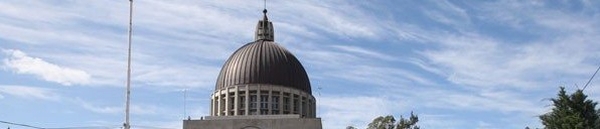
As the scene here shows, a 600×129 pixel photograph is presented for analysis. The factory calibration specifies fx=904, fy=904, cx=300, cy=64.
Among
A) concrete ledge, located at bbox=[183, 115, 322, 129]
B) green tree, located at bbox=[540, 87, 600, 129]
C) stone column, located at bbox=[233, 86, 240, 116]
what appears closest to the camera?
green tree, located at bbox=[540, 87, 600, 129]

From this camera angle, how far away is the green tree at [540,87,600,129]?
42.2 meters

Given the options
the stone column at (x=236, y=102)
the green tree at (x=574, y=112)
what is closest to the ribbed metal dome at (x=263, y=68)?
the stone column at (x=236, y=102)

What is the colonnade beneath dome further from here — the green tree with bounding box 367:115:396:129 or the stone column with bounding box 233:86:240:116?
the green tree with bounding box 367:115:396:129

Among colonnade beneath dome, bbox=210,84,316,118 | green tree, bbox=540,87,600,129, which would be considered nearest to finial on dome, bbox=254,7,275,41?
colonnade beneath dome, bbox=210,84,316,118

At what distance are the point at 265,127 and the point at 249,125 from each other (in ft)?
3.79

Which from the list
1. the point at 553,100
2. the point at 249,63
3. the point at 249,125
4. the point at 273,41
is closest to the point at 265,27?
the point at 273,41

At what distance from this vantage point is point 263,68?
6681 cm

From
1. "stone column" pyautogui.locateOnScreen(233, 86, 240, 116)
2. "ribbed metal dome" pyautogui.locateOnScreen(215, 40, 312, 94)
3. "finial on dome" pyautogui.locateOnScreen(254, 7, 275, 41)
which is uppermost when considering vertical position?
"finial on dome" pyautogui.locateOnScreen(254, 7, 275, 41)

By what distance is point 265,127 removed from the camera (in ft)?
206

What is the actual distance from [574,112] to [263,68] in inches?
1131

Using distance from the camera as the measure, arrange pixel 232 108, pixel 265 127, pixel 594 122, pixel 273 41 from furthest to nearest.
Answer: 1. pixel 273 41
2. pixel 232 108
3. pixel 265 127
4. pixel 594 122

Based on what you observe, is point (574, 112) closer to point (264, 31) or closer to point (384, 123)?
point (384, 123)

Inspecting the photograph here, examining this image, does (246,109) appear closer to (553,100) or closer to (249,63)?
(249,63)

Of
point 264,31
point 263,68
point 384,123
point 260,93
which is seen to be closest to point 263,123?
point 260,93
